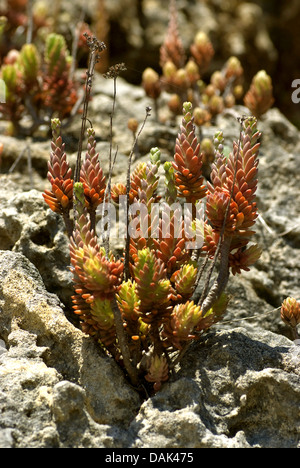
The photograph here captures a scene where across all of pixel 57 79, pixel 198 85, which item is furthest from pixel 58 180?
pixel 198 85

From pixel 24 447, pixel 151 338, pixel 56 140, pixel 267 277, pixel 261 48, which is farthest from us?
pixel 261 48

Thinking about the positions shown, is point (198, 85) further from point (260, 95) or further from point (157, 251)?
point (157, 251)

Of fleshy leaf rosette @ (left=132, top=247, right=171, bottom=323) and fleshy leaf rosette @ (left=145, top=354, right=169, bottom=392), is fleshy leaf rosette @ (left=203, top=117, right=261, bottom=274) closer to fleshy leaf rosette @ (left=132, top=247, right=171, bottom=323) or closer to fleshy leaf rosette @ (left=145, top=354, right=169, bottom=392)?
fleshy leaf rosette @ (left=132, top=247, right=171, bottom=323)

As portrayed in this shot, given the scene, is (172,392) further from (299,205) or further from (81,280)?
(299,205)

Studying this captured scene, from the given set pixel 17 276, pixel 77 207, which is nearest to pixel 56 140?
pixel 77 207

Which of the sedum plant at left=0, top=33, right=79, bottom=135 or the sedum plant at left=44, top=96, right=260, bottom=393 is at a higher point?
the sedum plant at left=0, top=33, right=79, bottom=135

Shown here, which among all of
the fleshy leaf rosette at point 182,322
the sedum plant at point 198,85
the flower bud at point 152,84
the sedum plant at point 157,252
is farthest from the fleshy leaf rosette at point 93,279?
the flower bud at point 152,84

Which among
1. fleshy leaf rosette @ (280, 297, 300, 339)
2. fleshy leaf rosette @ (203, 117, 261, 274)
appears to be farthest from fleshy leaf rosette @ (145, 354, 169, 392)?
fleshy leaf rosette @ (280, 297, 300, 339)
